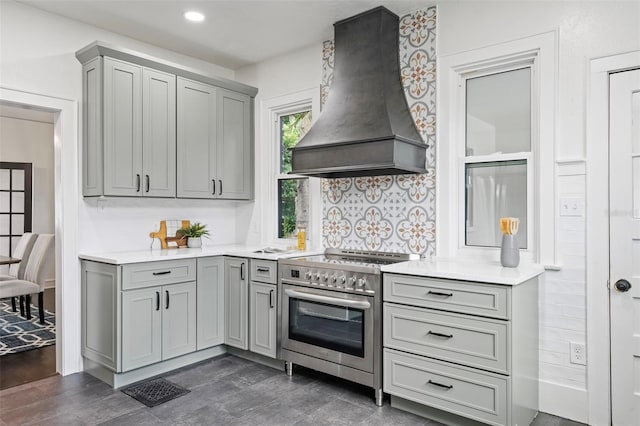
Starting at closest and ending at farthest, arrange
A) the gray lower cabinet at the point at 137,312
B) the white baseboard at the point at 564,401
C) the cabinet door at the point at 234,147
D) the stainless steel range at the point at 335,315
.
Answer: the white baseboard at the point at 564,401, the stainless steel range at the point at 335,315, the gray lower cabinet at the point at 137,312, the cabinet door at the point at 234,147

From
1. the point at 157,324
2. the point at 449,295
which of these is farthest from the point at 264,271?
the point at 449,295

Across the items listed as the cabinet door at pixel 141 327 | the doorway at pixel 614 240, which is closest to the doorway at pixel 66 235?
the cabinet door at pixel 141 327

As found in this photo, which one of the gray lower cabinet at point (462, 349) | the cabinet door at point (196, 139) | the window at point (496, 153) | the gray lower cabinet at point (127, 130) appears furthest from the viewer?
the cabinet door at point (196, 139)

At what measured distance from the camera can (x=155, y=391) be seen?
303 cm

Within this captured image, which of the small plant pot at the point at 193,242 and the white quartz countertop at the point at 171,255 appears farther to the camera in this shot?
the small plant pot at the point at 193,242

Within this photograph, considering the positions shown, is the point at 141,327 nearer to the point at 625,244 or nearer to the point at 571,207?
the point at 571,207

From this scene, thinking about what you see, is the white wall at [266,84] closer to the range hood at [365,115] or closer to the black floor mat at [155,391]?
the range hood at [365,115]

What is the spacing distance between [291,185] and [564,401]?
9.27 ft

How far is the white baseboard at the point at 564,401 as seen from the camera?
2.59 meters

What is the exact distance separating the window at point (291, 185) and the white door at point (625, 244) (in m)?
2.46

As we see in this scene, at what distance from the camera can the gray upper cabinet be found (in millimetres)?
3338

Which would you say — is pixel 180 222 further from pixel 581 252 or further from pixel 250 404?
pixel 581 252

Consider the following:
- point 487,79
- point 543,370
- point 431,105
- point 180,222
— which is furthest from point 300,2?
point 543,370

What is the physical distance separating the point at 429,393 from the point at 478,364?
37cm
